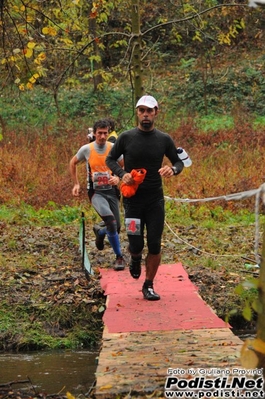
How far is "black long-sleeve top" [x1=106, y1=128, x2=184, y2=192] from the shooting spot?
8.17 m

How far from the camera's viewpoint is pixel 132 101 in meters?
16.3

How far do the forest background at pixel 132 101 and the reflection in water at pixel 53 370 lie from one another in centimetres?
49

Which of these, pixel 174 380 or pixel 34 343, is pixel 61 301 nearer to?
pixel 34 343

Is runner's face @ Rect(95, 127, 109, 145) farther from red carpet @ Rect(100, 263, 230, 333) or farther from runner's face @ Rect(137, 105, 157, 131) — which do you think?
runner's face @ Rect(137, 105, 157, 131)

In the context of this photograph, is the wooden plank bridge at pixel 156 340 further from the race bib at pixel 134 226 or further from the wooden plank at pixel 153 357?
the race bib at pixel 134 226

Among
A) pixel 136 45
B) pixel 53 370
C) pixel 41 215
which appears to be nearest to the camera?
pixel 53 370

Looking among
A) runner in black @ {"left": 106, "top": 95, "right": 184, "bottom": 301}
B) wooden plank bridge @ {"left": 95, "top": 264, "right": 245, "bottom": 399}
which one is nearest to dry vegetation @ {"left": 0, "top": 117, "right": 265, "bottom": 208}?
wooden plank bridge @ {"left": 95, "top": 264, "right": 245, "bottom": 399}

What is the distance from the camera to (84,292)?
970cm

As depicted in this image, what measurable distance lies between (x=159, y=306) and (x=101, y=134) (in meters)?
3.09

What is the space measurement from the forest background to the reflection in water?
487 mm

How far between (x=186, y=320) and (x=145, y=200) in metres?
1.53

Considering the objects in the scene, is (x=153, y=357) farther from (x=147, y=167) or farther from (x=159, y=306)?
(x=147, y=167)

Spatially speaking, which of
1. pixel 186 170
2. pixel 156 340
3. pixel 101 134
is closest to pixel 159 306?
→ pixel 156 340

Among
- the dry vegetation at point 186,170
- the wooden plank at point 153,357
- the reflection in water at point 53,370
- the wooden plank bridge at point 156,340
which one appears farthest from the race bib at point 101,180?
the dry vegetation at point 186,170
